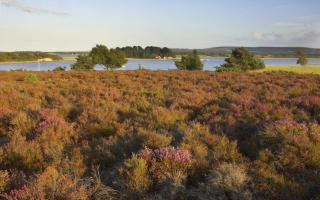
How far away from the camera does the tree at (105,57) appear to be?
76.1m

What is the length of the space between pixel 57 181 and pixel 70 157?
124cm

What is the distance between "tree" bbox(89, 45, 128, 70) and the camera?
7612cm

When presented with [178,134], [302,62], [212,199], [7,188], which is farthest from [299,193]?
[302,62]

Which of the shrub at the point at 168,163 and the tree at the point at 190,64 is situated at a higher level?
the shrub at the point at 168,163

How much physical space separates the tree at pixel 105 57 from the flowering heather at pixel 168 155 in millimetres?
71792

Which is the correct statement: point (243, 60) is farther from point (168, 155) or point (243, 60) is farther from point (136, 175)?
point (136, 175)

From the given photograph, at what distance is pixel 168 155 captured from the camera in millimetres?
5316

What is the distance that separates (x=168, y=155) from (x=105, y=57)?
7412cm

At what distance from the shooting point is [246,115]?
8.55m

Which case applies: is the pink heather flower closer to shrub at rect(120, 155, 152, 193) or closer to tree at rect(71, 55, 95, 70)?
shrub at rect(120, 155, 152, 193)

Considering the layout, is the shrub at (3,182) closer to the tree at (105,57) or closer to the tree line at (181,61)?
the tree line at (181,61)

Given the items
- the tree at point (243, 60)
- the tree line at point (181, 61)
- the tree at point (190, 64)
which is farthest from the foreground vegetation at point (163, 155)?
the tree at point (190, 64)

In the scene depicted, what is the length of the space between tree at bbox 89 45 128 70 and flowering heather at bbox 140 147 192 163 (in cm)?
7179

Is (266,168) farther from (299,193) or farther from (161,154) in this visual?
(161,154)
